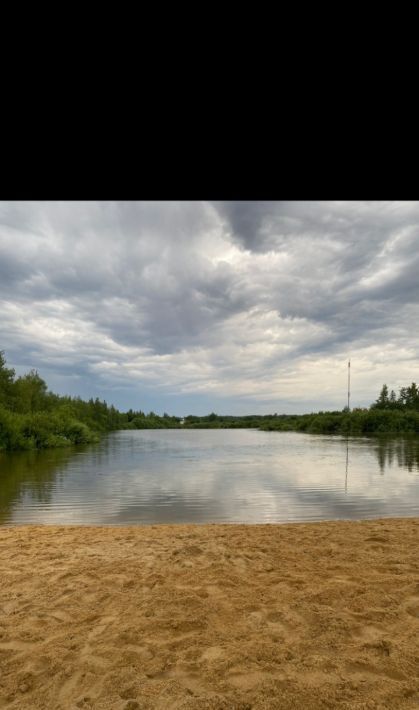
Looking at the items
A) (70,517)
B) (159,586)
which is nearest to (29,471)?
(70,517)

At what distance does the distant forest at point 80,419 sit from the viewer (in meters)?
29.1

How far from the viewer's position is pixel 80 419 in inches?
2378

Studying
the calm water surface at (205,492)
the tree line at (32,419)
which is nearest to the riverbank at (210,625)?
the calm water surface at (205,492)

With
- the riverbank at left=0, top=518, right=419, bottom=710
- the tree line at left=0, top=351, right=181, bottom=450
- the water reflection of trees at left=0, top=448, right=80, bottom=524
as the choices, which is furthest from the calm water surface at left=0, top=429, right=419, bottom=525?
the tree line at left=0, top=351, right=181, bottom=450

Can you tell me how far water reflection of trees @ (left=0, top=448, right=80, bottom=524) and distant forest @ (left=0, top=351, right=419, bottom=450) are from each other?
17.2 ft

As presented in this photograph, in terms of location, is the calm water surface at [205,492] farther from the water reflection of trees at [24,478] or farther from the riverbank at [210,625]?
the riverbank at [210,625]

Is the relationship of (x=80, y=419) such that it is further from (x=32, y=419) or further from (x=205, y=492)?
(x=205, y=492)

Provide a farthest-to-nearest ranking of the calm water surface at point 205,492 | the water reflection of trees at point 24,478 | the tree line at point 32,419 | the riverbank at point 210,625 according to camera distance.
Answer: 1. the tree line at point 32,419
2. the water reflection of trees at point 24,478
3. the calm water surface at point 205,492
4. the riverbank at point 210,625

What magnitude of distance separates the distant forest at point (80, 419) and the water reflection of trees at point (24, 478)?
525 centimetres

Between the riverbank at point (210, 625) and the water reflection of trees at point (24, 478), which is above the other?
the riverbank at point (210, 625)
